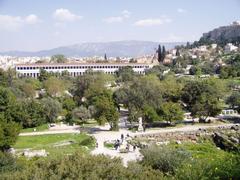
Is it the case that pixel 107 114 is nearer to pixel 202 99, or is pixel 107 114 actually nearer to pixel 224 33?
pixel 202 99

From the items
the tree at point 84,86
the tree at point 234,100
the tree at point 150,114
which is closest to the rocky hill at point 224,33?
the tree at point 84,86

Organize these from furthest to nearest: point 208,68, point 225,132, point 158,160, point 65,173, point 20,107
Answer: point 208,68 → point 20,107 → point 225,132 → point 158,160 → point 65,173

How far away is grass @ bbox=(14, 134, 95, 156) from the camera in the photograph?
82.7ft

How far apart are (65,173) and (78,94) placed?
99.7 feet

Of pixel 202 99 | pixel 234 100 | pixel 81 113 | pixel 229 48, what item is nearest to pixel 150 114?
pixel 202 99

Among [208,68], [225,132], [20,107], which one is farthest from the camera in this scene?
[208,68]

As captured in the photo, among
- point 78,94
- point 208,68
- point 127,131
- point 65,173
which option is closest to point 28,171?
point 65,173

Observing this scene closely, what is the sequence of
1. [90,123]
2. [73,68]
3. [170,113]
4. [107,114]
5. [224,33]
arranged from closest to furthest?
1. [107,114]
2. [170,113]
3. [90,123]
4. [73,68]
5. [224,33]

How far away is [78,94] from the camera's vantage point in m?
42.4

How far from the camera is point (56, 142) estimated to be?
89.5ft

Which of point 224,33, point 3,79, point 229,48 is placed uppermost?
point 224,33

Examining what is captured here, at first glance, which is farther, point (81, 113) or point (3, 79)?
point (3, 79)

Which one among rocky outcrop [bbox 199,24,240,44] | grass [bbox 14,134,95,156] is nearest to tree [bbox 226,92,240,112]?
grass [bbox 14,134,95,156]

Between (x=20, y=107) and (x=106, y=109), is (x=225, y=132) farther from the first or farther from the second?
(x=20, y=107)
